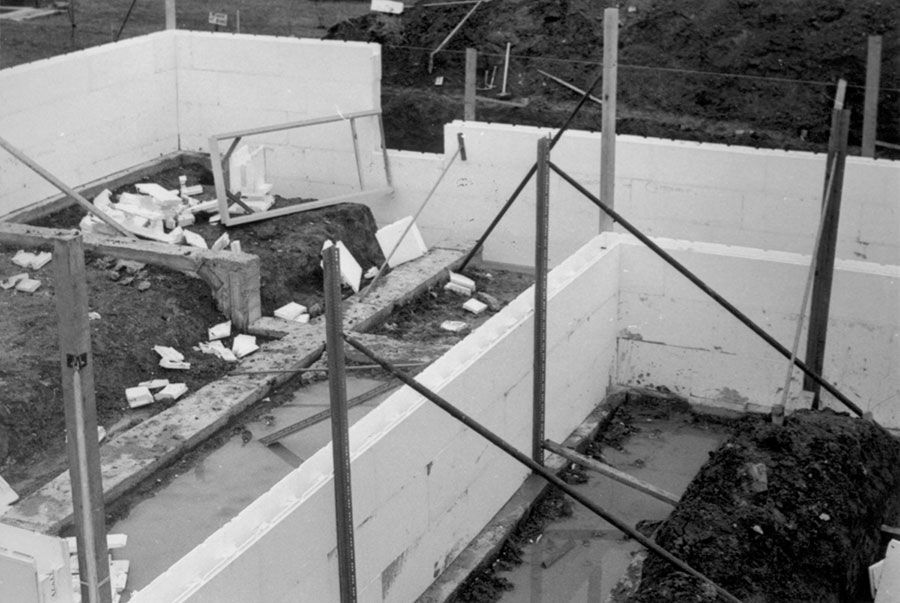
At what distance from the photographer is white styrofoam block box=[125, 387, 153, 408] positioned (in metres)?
8.32

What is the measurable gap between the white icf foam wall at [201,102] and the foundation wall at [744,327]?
451 centimetres

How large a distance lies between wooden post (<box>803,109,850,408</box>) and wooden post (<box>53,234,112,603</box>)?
4.67 m

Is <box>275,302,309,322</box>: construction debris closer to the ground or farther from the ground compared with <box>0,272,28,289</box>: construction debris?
closer to the ground

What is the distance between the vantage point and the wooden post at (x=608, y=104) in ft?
29.1

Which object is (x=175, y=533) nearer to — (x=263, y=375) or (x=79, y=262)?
(x=263, y=375)

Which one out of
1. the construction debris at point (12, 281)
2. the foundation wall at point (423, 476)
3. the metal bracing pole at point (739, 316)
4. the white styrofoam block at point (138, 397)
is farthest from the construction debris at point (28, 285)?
the metal bracing pole at point (739, 316)

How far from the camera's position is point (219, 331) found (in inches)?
371

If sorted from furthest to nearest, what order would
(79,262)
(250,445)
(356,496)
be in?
(250,445), (356,496), (79,262)

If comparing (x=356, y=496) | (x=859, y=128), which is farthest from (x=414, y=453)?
(x=859, y=128)

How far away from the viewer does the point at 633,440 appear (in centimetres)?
831

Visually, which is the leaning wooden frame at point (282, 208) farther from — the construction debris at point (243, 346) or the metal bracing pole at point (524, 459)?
the metal bracing pole at point (524, 459)

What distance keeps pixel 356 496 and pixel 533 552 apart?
5.81 ft

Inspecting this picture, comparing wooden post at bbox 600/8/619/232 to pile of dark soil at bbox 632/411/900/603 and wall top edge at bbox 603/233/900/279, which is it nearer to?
wall top edge at bbox 603/233/900/279

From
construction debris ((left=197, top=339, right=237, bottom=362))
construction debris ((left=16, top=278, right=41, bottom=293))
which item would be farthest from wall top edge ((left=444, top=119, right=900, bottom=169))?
construction debris ((left=16, top=278, right=41, bottom=293))
